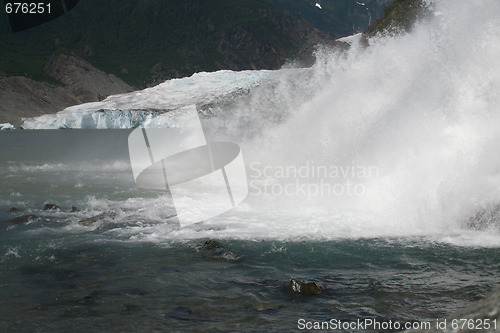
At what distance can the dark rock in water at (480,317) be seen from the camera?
3.65m

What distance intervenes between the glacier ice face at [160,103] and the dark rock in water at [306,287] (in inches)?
3528

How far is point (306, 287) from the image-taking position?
959cm

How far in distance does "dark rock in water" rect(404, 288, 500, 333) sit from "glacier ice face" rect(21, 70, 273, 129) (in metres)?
95.1

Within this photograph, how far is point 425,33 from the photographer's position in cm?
2330

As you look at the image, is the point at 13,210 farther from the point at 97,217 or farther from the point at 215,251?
the point at 215,251

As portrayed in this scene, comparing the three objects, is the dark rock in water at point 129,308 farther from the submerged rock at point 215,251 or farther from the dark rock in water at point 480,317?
the dark rock in water at point 480,317

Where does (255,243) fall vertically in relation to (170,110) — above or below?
below

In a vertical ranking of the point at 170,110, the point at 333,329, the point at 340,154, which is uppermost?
the point at 170,110

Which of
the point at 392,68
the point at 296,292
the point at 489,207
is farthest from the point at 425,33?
the point at 296,292

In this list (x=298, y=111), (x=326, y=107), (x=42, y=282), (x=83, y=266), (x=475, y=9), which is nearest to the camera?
(x=42, y=282)

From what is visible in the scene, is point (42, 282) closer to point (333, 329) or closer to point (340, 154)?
point (333, 329)

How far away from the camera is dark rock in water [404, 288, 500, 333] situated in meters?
3.65

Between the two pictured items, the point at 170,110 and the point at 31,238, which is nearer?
the point at 31,238

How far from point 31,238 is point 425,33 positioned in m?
19.7
